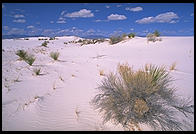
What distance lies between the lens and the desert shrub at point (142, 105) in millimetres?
3639

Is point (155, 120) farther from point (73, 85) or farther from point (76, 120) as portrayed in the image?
point (73, 85)

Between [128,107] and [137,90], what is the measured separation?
1.14 feet

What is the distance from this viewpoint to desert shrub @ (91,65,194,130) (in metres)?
3.64

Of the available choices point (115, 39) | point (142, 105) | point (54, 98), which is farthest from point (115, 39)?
point (142, 105)

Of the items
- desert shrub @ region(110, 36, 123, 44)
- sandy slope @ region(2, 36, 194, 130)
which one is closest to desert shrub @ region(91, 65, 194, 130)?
sandy slope @ region(2, 36, 194, 130)

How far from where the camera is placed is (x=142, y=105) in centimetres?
359

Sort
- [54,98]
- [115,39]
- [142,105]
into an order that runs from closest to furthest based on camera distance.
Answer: [142,105], [54,98], [115,39]

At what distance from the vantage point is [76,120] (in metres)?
3.83

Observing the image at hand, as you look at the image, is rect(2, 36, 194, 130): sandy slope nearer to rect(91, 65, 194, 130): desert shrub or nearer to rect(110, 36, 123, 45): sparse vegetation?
rect(91, 65, 194, 130): desert shrub

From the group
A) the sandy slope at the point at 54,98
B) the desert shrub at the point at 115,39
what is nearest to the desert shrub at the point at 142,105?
the sandy slope at the point at 54,98

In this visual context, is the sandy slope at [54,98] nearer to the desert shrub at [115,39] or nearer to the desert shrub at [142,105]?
the desert shrub at [142,105]

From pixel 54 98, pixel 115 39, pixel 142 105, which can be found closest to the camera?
pixel 142 105

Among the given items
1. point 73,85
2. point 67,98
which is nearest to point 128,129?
point 67,98

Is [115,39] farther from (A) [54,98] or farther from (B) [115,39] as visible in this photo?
(A) [54,98]
